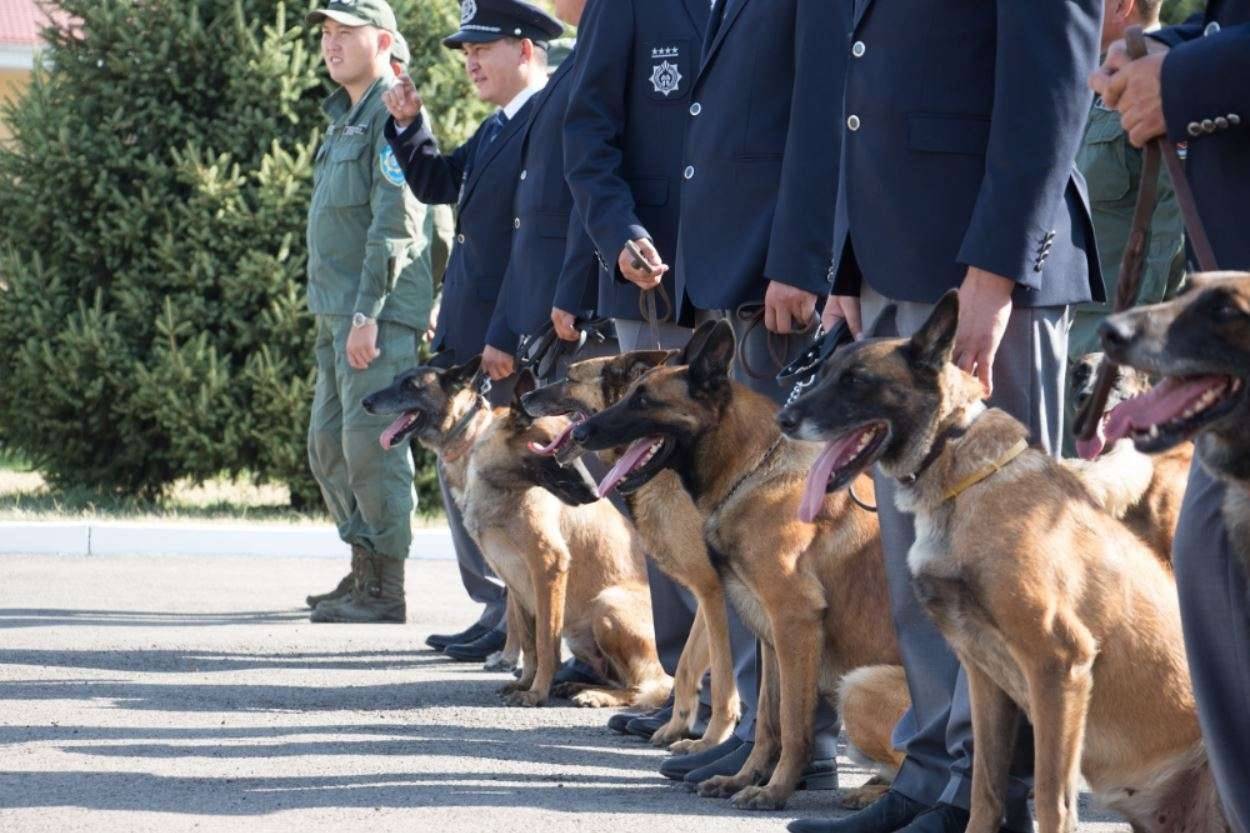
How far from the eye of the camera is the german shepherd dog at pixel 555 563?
720cm

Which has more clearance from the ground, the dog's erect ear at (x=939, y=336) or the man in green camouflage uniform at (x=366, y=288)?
the dog's erect ear at (x=939, y=336)

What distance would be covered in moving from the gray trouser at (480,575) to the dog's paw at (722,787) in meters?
3.24

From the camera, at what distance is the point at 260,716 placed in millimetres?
6559

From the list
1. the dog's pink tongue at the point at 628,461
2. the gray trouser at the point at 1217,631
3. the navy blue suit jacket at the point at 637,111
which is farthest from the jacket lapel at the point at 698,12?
the gray trouser at the point at 1217,631

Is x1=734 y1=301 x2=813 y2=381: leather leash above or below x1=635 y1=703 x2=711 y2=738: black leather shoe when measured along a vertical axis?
above

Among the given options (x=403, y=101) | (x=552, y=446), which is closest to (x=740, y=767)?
(x=552, y=446)

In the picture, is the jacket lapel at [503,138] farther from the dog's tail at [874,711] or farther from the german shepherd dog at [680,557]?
the dog's tail at [874,711]

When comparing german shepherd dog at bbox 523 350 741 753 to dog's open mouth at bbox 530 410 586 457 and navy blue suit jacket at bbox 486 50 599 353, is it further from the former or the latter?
navy blue suit jacket at bbox 486 50 599 353

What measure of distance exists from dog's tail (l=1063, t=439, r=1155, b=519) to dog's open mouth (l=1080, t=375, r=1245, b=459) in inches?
91.6

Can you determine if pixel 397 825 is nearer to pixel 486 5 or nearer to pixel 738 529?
pixel 738 529

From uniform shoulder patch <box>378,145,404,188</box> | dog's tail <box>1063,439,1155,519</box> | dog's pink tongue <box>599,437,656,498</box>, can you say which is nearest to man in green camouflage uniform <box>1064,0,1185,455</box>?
dog's tail <box>1063,439,1155,519</box>

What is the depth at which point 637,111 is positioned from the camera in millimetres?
6406

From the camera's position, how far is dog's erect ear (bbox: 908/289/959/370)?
160 inches

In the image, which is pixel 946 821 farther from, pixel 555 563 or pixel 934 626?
pixel 555 563
